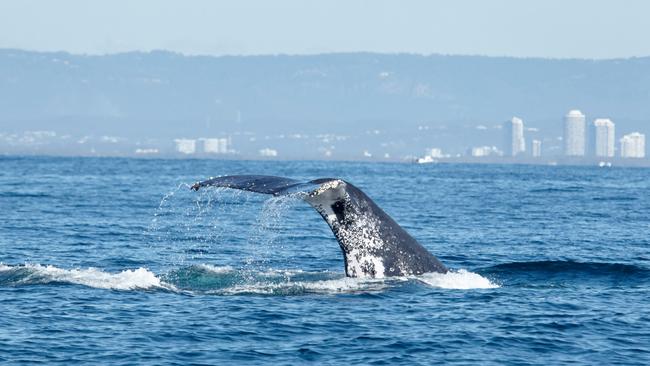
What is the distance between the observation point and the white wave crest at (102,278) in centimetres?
1633

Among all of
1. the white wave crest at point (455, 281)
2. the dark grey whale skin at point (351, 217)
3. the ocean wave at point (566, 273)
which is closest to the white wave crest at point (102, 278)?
the dark grey whale skin at point (351, 217)

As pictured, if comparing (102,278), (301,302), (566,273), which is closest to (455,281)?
(301,302)

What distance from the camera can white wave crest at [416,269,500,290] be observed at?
53.2 feet

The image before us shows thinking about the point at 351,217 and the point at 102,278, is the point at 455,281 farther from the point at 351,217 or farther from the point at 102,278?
the point at 102,278

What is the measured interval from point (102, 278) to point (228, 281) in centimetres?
171

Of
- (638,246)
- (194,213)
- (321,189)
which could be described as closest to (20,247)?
(321,189)

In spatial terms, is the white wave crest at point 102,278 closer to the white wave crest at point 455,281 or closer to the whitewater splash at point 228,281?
the whitewater splash at point 228,281

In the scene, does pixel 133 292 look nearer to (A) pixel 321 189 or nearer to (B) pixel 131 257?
(A) pixel 321 189

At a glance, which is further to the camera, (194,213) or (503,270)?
(194,213)

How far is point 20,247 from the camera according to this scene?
888 inches

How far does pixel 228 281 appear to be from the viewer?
1683 cm

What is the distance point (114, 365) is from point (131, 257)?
9278 millimetres

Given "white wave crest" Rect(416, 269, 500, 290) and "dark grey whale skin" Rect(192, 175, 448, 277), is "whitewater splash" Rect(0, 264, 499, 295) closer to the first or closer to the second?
"white wave crest" Rect(416, 269, 500, 290)

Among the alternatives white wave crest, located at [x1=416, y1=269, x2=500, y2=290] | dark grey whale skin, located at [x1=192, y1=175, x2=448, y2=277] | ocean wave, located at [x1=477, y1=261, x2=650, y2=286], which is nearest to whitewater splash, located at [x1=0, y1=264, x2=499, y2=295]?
white wave crest, located at [x1=416, y1=269, x2=500, y2=290]
